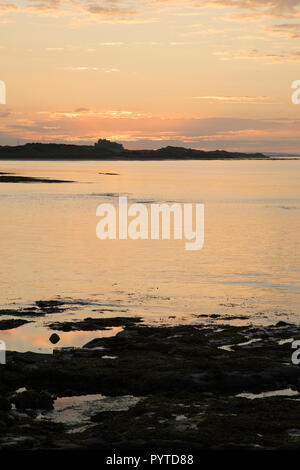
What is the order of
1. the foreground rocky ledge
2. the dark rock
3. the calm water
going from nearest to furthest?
the foreground rocky ledge
the dark rock
the calm water

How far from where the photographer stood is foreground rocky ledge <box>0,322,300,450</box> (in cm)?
1669

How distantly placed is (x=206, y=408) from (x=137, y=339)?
7.95 meters

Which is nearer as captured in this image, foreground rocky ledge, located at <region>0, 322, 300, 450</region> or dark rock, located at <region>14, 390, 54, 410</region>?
foreground rocky ledge, located at <region>0, 322, 300, 450</region>

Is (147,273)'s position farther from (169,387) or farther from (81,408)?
(81,408)

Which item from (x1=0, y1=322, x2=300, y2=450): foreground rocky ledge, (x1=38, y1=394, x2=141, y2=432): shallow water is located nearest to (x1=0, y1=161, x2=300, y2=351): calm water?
(x1=0, y1=322, x2=300, y2=450): foreground rocky ledge

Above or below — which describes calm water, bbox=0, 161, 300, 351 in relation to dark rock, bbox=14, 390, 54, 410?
above

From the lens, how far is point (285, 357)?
24.0m

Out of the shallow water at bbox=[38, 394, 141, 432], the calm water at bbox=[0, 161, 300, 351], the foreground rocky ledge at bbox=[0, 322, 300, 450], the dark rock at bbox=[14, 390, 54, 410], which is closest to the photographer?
the foreground rocky ledge at bbox=[0, 322, 300, 450]

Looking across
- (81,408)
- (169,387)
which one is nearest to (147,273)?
(169,387)

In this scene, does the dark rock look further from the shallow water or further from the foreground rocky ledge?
the shallow water

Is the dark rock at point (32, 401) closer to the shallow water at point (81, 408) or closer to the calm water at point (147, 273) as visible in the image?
the shallow water at point (81, 408)

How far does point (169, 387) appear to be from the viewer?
21078 millimetres

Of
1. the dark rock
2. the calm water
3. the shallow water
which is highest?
the calm water
